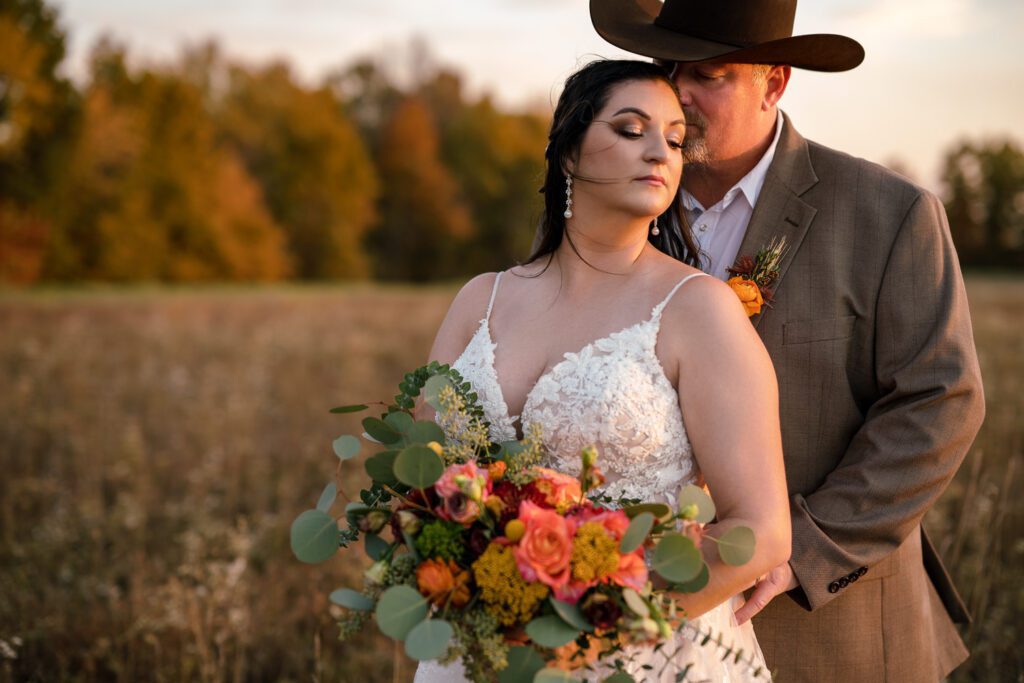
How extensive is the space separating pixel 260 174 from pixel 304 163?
2734 mm

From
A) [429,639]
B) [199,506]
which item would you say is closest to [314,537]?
[429,639]

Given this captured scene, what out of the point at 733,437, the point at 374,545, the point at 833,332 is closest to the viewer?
the point at 374,545

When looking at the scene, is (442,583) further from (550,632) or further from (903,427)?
(903,427)

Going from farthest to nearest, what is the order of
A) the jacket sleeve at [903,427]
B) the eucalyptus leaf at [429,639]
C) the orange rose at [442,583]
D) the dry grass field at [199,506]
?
the dry grass field at [199,506], the jacket sleeve at [903,427], the orange rose at [442,583], the eucalyptus leaf at [429,639]

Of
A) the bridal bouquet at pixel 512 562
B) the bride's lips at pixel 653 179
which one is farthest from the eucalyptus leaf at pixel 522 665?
the bride's lips at pixel 653 179

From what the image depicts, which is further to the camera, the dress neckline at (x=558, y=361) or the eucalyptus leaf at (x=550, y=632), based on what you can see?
the dress neckline at (x=558, y=361)

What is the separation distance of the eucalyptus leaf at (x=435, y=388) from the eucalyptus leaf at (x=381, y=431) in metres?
0.13

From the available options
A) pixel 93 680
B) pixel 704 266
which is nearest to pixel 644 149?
pixel 704 266

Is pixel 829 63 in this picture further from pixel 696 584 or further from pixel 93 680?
pixel 93 680

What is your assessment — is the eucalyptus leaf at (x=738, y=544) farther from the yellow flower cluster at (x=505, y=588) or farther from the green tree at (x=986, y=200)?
the green tree at (x=986, y=200)

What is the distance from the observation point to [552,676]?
199 centimetres

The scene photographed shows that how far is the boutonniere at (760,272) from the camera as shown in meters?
3.02

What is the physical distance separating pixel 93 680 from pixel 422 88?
184ft

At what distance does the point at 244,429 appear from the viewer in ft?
27.9
